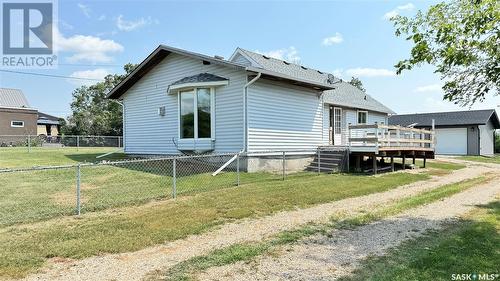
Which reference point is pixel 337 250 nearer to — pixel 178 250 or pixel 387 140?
pixel 178 250

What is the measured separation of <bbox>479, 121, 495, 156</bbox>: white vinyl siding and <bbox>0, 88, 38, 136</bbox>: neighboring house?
4598 cm

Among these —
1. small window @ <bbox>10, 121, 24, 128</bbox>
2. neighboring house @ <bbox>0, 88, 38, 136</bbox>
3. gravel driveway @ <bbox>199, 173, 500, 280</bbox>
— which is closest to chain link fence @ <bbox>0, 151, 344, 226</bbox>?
gravel driveway @ <bbox>199, 173, 500, 280</bbox>

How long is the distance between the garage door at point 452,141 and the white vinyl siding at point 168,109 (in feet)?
95.7

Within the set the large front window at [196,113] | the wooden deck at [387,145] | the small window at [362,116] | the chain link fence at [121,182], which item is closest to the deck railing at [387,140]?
the wooden deck at [387,145]

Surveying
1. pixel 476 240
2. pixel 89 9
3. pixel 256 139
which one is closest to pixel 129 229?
pixel 476 240

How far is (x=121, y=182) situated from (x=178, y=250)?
648 centimetres

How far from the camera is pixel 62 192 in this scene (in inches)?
365

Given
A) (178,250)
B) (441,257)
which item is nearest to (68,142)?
(178,250)

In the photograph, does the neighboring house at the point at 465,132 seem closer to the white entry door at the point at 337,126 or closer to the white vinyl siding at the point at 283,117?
the white entry door at the point at 337,126

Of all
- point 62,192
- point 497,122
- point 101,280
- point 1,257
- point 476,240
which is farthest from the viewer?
point 497,122

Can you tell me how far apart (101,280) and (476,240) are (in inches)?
215

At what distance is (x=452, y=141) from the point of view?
34.5 metres

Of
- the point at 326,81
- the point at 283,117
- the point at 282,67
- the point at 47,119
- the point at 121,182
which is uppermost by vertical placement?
the point at 282,67

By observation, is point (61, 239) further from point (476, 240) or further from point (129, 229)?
point (476, 240)
